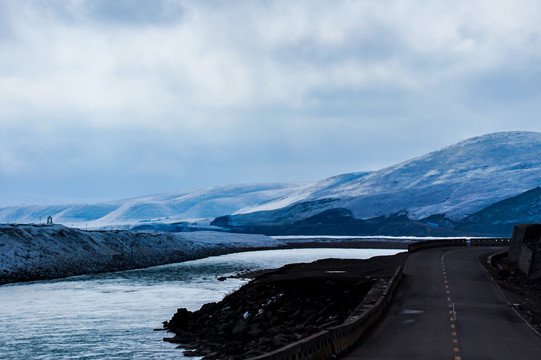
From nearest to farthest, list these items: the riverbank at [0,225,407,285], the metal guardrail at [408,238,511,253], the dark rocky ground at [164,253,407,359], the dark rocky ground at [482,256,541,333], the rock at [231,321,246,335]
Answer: the dark rocky ground at [482,256,541,333]
the dark rocky ground at [164,253,407,359]
the rock at [231,321,246,335]
the metal guardrail at [408,238,511,253]
the riverbank at [0,225,407,285]

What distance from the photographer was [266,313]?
1650 inches

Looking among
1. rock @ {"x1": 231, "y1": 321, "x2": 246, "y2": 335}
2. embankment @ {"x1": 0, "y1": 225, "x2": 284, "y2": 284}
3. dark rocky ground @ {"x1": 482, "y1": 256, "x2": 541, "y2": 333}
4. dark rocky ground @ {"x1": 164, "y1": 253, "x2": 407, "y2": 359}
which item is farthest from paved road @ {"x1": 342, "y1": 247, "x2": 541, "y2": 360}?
embankment @ {"x1": 0, "y1": 225, "x2": 284, "y2": 284}

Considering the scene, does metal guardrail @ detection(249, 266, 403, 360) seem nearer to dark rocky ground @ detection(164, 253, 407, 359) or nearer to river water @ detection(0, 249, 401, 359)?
dark rocky ground @ detection(164, 253, 407, 359)

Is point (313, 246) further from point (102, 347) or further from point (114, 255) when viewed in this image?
point (102, 347)

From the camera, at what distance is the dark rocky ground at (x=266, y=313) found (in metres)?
36.5

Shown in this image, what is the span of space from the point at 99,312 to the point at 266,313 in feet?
56.5

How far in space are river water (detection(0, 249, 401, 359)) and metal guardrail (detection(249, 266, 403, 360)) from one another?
12115 mm

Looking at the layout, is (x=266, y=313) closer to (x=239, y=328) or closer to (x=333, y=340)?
(x=239, y=328)

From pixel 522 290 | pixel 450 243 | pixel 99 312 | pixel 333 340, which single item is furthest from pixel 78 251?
pixel 333 340

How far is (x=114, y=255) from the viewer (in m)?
108

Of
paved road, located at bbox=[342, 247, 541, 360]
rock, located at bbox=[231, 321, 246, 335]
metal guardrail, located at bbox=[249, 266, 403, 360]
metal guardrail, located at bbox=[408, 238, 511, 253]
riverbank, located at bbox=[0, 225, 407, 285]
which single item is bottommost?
rock, located at bbox=[231, 321, 246, 335]

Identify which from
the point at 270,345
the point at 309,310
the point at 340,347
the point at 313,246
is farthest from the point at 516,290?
the point at 313,246

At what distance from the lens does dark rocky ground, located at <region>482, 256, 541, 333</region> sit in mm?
33100

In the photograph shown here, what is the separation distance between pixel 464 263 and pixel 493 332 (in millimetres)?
35331
